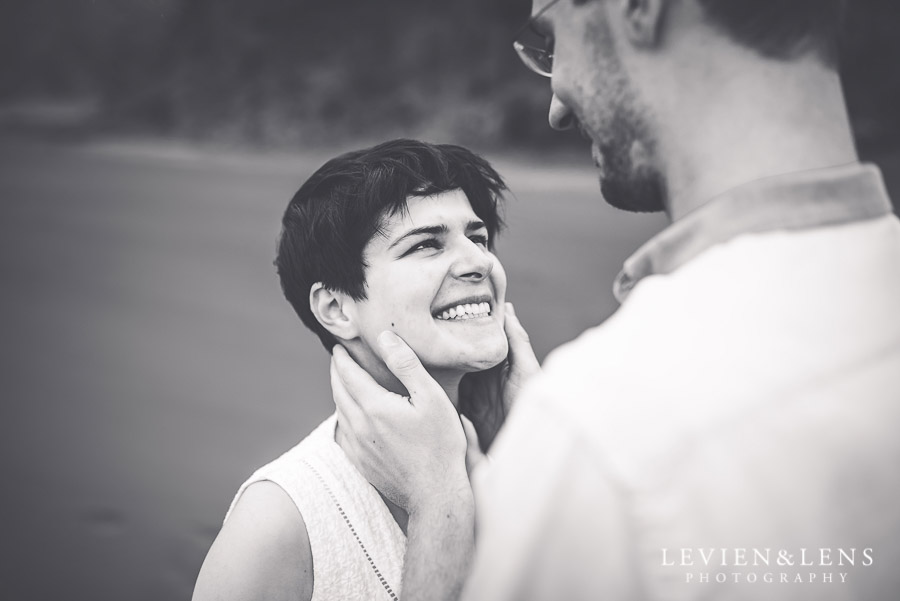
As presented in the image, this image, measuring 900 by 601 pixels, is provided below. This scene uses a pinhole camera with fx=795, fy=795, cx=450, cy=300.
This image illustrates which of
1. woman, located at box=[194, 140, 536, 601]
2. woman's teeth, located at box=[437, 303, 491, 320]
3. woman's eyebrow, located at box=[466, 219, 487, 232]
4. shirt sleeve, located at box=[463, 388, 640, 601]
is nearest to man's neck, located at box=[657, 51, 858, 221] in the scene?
shirt sleeve, located at box=[463, 388, 640, 601]

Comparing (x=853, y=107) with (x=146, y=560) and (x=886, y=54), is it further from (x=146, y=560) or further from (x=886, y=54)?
(x=146, y=560)

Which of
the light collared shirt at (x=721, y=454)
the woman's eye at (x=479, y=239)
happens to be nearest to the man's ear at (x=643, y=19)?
the light collared shirt at (x=721, y=454)

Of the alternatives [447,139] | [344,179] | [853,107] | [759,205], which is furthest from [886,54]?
[759,205]

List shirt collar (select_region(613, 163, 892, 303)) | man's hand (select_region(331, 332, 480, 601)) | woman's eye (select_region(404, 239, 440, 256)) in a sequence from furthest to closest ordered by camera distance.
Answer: woman's eye (select_region(404, 239, 440, 256)), man's hand (select_region(331, 332, 480, 601)), shirt collar (select_region(613, 163, 892, 303))

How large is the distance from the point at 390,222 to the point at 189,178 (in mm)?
12236

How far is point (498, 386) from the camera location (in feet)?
8.38

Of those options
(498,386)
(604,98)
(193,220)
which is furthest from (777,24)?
(193,220)

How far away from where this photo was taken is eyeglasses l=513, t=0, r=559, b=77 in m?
1.53

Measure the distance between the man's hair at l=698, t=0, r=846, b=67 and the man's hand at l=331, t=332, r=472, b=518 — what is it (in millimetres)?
1179

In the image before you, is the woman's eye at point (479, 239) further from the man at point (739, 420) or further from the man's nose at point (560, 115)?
the man at point (739, 420)

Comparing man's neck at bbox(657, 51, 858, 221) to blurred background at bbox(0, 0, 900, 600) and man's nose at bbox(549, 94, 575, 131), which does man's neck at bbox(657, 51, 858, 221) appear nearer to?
man's nose at bbox(549, 94, 575, 131)

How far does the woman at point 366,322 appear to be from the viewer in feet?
6.86

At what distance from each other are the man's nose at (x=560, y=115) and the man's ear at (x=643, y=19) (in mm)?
252

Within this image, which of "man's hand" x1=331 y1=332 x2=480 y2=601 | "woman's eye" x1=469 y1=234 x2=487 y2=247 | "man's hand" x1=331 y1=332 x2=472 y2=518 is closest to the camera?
"man's hand" x1=331 y1=332 x2=480 y2=601
